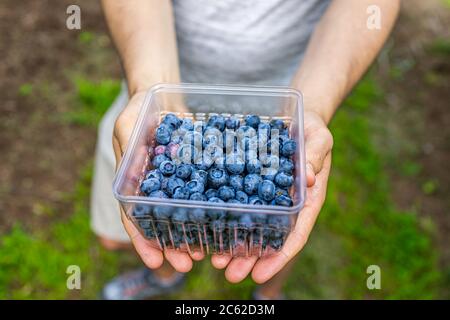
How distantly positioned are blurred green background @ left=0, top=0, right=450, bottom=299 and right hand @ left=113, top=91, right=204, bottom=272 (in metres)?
0.98

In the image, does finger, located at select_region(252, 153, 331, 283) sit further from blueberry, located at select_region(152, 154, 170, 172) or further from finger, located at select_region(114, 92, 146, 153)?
finger, located at select_region(114, 92, 146, 153)

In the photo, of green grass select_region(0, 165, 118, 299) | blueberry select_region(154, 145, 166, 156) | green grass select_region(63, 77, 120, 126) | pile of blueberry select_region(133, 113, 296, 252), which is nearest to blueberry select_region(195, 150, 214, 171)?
pile of blueberry select_region(133, 113, 296, 252)

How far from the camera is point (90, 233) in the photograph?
2236 mm

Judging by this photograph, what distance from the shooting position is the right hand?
1.18 m

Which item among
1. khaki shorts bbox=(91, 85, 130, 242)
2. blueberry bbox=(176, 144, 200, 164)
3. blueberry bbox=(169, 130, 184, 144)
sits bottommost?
khaki shorts bbox=(91, 85, 130, 242)

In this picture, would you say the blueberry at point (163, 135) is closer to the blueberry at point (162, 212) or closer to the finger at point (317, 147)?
the blueberry at point (162, 212)

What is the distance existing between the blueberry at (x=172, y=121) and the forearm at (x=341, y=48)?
16.4 inches

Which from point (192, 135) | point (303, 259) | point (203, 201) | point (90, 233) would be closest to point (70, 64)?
point (90, 233)

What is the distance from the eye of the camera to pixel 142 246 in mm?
1188

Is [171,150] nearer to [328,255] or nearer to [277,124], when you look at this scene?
[277,124]

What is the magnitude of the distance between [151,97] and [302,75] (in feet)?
1.63

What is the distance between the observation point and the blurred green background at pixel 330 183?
2.13 metres

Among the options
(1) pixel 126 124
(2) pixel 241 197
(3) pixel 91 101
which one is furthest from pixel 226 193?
(3) pixel 91 101

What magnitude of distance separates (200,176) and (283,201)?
0.67 feet
